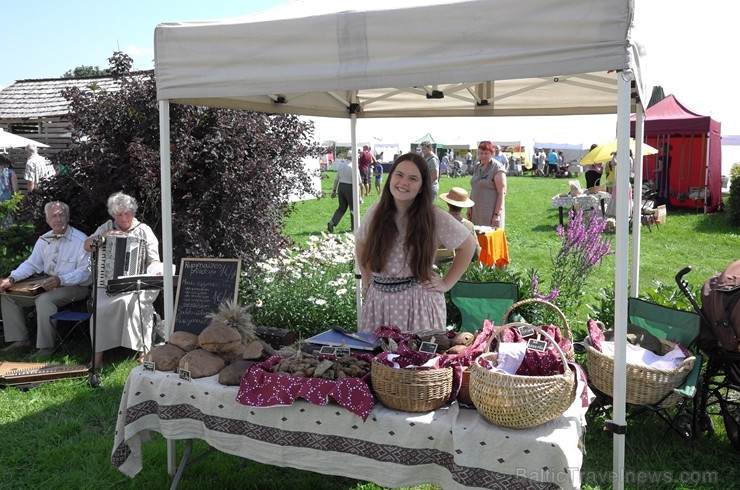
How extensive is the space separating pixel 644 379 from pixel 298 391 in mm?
2064

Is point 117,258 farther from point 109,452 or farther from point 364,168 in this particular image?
point 364,168

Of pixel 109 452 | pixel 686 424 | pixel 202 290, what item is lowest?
pixel 109 452

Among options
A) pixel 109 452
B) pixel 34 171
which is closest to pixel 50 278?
pixel 109 452

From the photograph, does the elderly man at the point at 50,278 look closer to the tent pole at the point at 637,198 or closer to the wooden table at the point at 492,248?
the wooden table at the point at 492,248

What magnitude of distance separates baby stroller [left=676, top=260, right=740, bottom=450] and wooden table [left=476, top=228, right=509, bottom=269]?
112 inches

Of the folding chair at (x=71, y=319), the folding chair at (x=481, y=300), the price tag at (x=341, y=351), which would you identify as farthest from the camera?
the folding chair at (x=71, y=319)

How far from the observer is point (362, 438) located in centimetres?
259

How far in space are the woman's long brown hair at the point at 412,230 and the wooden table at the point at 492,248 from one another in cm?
330

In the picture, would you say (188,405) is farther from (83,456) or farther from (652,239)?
(652,239)

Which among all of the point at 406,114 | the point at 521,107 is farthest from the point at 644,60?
the point at 406,114

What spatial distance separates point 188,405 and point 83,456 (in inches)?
59.6

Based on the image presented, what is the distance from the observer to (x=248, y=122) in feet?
22.4

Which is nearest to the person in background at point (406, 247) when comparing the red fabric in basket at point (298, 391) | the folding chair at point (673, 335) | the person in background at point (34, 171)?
the red fabric in basket at point (298, 391)

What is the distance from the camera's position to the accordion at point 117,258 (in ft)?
17.4
